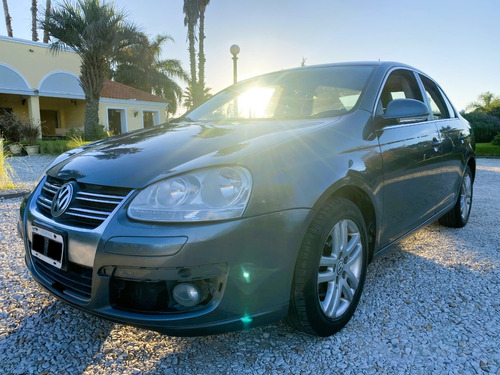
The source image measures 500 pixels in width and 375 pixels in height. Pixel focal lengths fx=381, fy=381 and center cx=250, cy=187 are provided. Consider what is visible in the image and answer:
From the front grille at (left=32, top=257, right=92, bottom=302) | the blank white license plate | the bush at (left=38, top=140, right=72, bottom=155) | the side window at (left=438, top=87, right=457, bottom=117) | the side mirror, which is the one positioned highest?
the side window at (left=438, top=87, right=457, bottom=117)

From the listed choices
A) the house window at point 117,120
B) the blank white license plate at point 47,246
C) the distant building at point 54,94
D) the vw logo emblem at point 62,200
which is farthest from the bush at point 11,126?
the vw logo emblem at point 62,200

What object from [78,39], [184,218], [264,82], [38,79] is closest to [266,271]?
[184,218]

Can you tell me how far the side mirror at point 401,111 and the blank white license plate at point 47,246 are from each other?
1.95 m

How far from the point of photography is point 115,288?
1.62 metres

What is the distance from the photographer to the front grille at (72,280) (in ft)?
5.55

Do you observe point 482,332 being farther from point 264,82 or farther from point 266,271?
point 264,82

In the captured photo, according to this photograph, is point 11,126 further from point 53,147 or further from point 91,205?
point 91,205

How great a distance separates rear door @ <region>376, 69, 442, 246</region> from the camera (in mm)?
2422

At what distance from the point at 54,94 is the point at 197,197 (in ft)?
71.5

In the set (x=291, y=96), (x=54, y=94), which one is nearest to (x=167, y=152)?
(x=291, y=96)

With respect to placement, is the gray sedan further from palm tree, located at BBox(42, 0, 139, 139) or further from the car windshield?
palm tree, located at BBox(42, 0, 139, 139)

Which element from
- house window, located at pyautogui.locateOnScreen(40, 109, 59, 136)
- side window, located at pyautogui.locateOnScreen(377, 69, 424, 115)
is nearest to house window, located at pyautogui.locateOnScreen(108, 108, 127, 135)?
house window, located at pyautogui.locateOnScreen(40, 109, 59, 136)

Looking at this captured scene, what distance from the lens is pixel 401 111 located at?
2.41 m

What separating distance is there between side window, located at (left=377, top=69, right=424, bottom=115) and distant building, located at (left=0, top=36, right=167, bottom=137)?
16.7 metres
